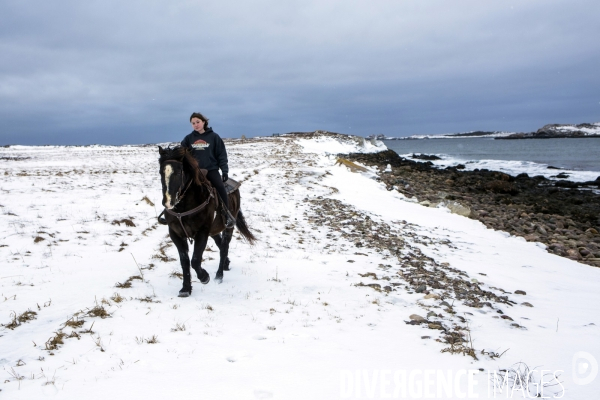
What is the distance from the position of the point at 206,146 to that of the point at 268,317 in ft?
11.6

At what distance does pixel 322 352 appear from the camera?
454cm

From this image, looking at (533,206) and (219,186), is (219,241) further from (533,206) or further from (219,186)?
(533,206)

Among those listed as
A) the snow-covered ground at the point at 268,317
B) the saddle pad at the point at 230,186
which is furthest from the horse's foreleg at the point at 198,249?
the saddle pad at the point at 230,186

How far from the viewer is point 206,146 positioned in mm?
6988

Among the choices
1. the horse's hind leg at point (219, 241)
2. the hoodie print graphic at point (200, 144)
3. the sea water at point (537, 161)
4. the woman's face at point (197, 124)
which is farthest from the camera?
the sea water at point (537, 161)

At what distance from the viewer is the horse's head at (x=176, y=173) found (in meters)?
5.50

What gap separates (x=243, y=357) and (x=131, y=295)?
109 inches

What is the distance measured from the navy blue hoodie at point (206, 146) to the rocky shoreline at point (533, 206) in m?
10.8

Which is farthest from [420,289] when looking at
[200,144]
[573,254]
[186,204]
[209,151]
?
[573,254]

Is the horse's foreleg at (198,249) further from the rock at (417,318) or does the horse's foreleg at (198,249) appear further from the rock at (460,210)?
the rock at (460,210)

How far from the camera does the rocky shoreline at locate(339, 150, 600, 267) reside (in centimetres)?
1262

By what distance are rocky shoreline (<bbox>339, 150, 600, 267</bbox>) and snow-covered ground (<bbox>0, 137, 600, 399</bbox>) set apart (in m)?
2.24

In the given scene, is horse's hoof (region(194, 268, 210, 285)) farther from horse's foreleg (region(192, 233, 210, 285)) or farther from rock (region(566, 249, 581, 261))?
rock (region(566, 249, 581, 261))

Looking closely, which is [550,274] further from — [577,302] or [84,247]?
[84,247]
